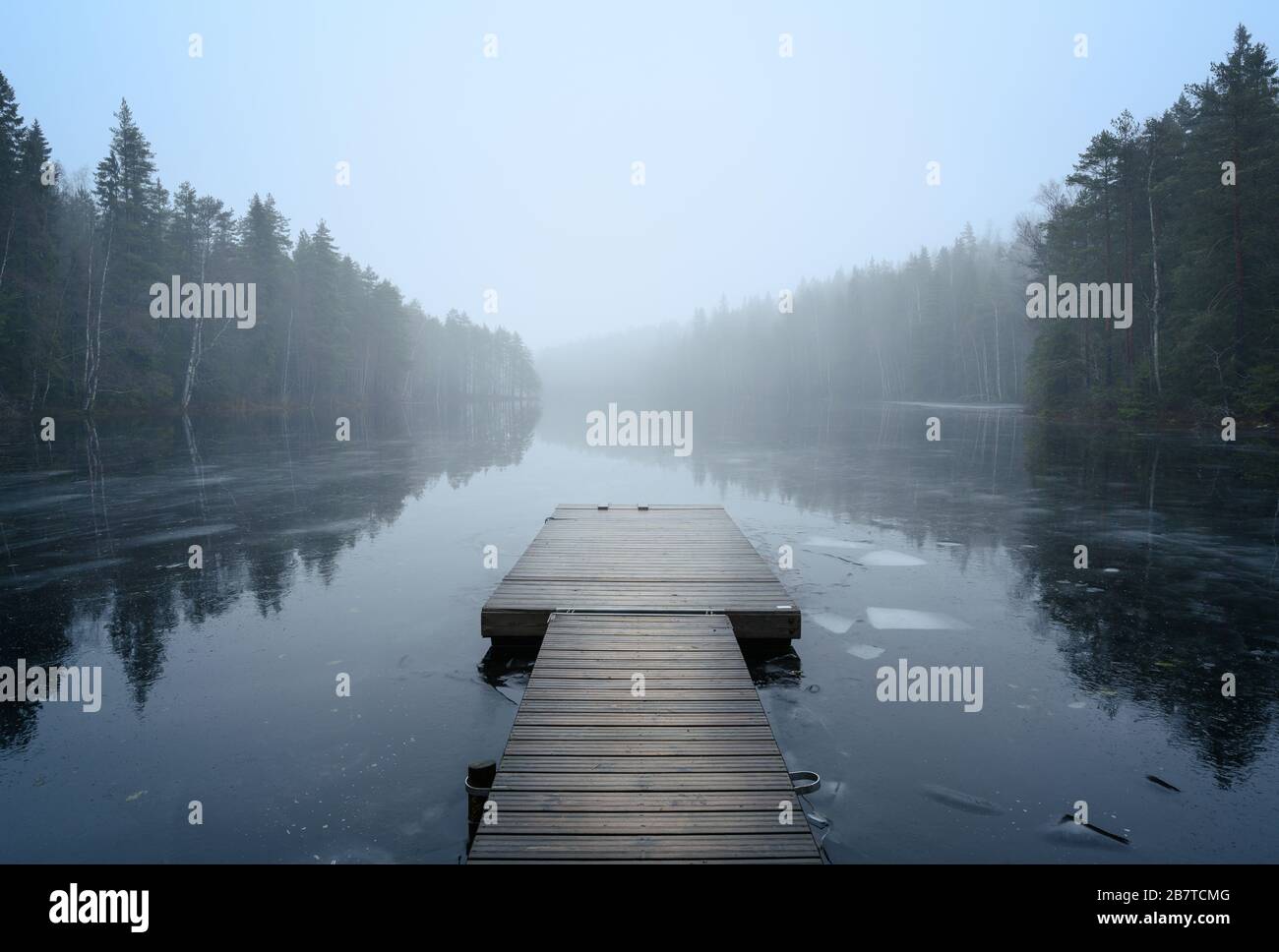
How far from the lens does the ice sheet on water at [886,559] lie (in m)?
12.0

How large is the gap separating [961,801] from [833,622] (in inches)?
165

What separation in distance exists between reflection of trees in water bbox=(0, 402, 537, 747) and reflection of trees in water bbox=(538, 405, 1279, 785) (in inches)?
383

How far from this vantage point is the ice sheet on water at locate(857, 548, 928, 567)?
474 inches

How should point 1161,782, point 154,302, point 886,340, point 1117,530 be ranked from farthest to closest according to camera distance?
point 886,340
point 154,302
point 1117,530
point 1161,782

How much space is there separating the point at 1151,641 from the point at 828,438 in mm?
31614

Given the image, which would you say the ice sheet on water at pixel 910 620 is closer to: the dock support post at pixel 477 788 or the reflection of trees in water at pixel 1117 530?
the reflection of trees in water at pixel 1117 530

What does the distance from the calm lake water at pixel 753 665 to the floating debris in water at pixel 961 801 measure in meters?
0.02

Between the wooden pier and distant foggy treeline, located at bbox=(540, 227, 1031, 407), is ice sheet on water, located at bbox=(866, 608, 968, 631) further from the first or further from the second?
distant foggy treeline, located at bbox=(540, 227, 1031, 407)

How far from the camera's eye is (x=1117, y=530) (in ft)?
46.6

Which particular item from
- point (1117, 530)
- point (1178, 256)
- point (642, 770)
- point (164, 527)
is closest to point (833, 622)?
point (642, 770)

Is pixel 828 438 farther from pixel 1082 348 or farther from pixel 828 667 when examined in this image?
pixel 828 667

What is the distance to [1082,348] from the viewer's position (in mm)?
47844

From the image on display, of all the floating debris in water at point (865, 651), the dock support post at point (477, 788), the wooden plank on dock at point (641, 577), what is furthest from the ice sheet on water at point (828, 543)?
the dock support post at point (477, 788)

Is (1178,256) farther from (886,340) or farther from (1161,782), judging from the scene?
(886,340)
